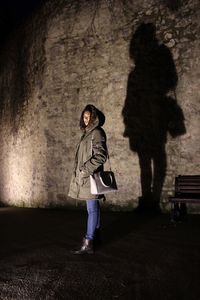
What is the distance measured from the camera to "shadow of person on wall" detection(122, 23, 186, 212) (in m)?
7.02

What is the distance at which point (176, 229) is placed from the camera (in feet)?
17.5

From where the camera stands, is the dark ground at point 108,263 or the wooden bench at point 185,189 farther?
the wooden bench at point 185,189

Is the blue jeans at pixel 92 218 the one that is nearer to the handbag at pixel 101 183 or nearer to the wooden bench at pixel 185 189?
the handbag at pixel 101 183

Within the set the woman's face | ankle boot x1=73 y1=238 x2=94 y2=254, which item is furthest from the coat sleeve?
ankle boot x1=73 y1=238 x2=94 y2=254

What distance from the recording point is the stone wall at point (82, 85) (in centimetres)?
688

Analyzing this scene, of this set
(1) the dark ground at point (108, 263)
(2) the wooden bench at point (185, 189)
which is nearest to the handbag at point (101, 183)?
(1) the dark ground at point (108, 263)

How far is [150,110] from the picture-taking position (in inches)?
286

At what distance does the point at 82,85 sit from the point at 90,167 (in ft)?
Answer: 14.7

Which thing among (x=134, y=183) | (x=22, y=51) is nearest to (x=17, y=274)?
(x=134, y=183)

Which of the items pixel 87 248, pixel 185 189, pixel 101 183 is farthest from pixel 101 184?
pixel 185 189

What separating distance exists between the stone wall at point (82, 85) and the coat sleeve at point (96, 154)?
10.1ft

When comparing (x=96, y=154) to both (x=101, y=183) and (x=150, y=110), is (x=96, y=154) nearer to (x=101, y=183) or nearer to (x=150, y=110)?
(x=101, y=183)

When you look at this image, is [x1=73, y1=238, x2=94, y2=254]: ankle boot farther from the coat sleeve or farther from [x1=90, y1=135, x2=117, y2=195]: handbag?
the coat sleeve

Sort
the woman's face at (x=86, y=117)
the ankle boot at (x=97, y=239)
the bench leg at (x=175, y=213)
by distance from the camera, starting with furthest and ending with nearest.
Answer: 1. the bench leg at (x=175, y=213)
2. the ankle boot at (x=97, y=239)
3. the woman's face at (x=86, y=117)
